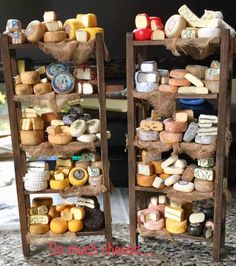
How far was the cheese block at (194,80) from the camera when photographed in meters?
1.46

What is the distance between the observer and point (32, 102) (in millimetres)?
1533

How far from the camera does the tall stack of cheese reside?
146 centimetres

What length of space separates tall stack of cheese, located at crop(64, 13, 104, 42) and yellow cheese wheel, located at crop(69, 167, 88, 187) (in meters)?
0.52

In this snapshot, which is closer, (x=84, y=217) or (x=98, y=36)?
(x=98, y=36)

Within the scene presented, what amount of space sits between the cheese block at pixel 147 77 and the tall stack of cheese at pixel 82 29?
220 mm

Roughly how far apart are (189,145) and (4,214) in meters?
1.11

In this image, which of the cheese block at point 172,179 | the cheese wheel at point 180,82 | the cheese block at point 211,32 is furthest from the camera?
the cheese block at point 172,179

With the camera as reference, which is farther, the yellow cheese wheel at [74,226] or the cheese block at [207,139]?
the yellow cheese wheel at [74,226]

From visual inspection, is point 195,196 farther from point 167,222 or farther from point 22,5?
point 22,5

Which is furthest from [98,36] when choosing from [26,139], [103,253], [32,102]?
[103,253]

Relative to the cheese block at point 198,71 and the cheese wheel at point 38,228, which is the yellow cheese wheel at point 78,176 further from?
the cheese block at point 198,71

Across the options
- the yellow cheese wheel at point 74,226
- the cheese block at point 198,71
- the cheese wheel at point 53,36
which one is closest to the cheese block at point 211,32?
the cheese block at point 198,71

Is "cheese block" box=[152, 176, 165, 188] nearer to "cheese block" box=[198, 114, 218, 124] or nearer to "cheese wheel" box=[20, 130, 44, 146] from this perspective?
"cheese block" box=[198, 114, 218, 124]

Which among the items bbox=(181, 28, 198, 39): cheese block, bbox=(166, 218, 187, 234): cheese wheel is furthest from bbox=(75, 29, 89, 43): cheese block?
bbox=(166, 218, 187, 234): cheese wheel
